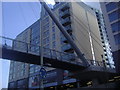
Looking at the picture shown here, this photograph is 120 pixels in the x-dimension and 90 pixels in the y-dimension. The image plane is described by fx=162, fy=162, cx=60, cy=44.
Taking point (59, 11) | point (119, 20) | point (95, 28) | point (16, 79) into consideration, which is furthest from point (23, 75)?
point (119, 20)

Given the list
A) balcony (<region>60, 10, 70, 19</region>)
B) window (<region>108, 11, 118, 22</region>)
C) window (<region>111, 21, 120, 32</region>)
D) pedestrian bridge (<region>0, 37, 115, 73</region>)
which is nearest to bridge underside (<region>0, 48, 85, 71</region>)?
pedestrian bridge (<region>0, 37, 115, 73</region>)

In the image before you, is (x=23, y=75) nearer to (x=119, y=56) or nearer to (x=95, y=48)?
(x=95, y=48)

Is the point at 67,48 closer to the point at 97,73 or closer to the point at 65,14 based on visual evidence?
the point at 65,14

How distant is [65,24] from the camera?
5025 cm

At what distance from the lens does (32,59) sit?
83.9 ft

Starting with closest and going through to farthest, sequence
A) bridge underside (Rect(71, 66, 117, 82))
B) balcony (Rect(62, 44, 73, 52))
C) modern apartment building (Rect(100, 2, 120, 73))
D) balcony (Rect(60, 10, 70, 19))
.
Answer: bridge underside (Rect(71, 66, 117, 82)) < modern apartment building (Rect(100, 2, 120, 73)) < balcony (Rect(62, 44, 73, 52)) < balcony (Rect(60, 10, 70, 19))

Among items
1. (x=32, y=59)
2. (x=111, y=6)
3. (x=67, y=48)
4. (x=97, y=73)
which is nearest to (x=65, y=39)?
(x=67, y=48)

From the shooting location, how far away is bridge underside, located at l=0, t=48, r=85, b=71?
2242cm

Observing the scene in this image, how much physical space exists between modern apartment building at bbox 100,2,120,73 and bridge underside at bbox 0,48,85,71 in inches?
270

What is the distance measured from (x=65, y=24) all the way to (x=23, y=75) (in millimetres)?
31073

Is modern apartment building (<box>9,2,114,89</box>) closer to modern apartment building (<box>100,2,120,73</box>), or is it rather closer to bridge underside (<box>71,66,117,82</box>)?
bridge underside (<box>71,66,117,82</box>)

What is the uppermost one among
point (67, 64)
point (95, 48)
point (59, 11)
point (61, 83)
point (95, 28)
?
point (59, 11)

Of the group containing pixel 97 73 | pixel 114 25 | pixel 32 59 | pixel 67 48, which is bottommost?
pixel 97 73

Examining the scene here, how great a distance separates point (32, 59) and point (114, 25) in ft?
57.2
